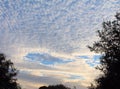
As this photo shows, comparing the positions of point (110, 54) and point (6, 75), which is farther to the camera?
point (6, 75)

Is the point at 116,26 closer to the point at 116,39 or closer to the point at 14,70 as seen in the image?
the point at 116,39

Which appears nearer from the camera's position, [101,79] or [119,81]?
[119,81]

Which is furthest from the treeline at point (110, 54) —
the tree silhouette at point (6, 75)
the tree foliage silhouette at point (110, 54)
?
the tree silhouette at point (6, 75)

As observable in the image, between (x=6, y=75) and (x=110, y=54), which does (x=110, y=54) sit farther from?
(x=6, y=75)

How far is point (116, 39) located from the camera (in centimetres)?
5497

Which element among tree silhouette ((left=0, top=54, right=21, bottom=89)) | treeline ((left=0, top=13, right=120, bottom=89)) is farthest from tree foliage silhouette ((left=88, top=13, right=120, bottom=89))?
tree silhouette ((left=0, top=54, right=21, bottom=89))

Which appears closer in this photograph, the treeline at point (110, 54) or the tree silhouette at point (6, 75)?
the treeline at point (110, 54)

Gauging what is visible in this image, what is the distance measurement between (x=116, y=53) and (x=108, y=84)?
5.98m

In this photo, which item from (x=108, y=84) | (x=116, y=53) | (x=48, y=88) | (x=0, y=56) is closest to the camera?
(x=116, y=53)

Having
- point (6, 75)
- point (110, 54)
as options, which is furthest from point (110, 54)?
point (6, 75)

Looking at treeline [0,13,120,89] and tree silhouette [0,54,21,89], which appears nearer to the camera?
treeline [0,13,120,89]

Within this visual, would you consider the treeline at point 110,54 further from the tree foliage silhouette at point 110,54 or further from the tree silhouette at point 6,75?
the tree silhouette at point 6,75

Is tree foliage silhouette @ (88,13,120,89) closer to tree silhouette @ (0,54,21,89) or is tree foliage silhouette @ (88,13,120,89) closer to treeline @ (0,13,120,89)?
treeline @ (0,13,120,89)

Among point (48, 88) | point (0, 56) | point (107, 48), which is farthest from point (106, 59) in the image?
point (48, 88)
